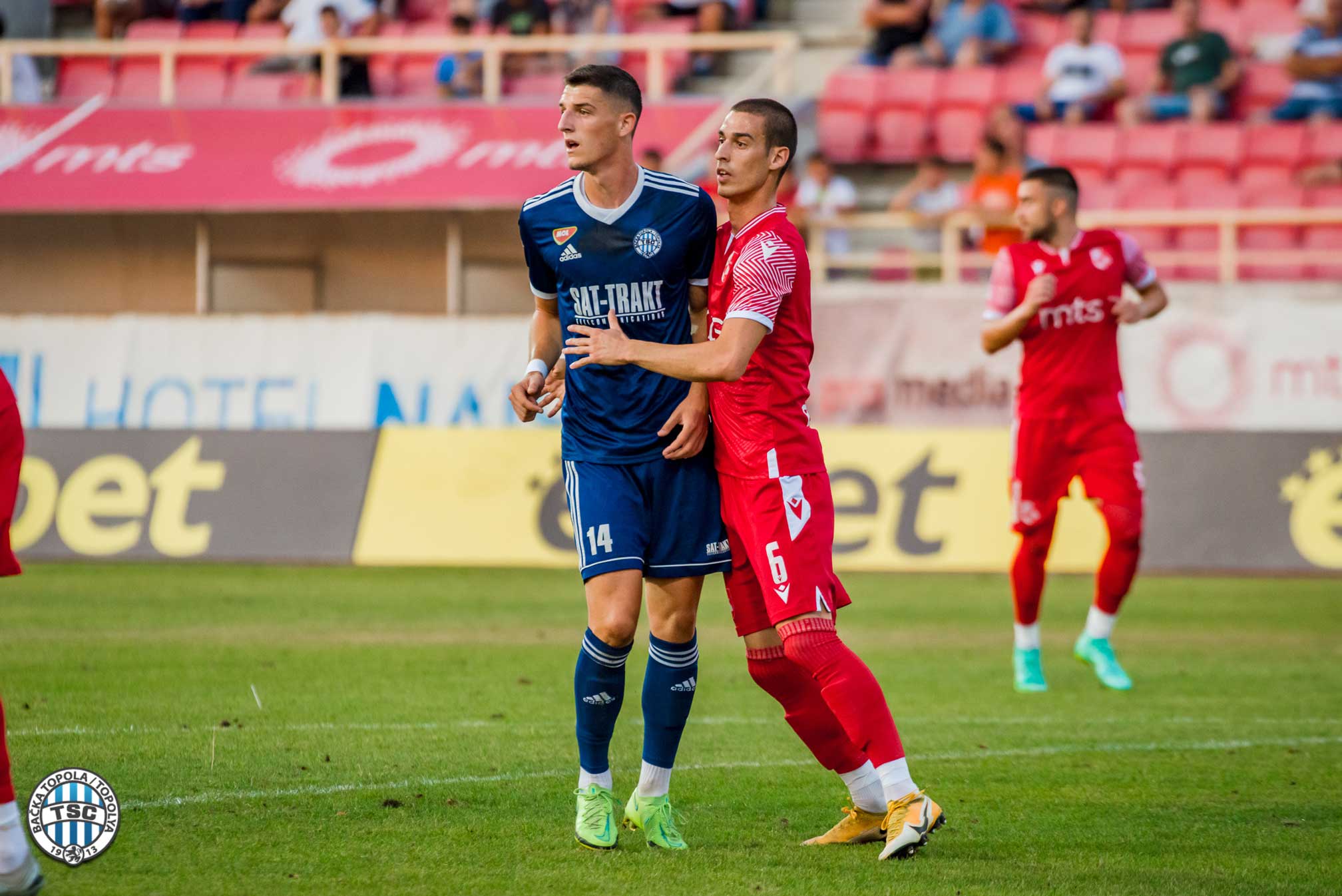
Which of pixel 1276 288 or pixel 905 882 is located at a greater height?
pixel 1276 288

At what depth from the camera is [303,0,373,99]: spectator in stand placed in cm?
2097

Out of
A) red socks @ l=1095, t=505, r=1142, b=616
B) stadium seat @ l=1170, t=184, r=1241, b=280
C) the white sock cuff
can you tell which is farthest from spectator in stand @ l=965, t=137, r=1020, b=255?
the white sock cuff

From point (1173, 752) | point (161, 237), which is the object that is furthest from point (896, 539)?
point (161, 237)

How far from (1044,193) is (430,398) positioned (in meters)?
9.80

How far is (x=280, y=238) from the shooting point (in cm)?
2119

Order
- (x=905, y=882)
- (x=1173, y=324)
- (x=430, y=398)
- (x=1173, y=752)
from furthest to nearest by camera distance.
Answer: (x=430, y=398), (x=1173, y=324), (x=1173, y=752), (x=905, y=882)

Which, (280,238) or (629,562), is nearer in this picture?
(629,562)

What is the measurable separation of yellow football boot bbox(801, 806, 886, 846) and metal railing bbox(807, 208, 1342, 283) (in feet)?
41.3

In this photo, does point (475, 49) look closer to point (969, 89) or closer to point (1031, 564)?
point (969, 89)

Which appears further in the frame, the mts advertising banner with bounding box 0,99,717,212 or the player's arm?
the mts advertising banner with bounding box 0,99,717,212

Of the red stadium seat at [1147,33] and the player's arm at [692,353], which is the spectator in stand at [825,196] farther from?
the player's arm at [692,353]

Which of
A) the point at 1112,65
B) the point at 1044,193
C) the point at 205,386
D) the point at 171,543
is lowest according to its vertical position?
the point at 171,543

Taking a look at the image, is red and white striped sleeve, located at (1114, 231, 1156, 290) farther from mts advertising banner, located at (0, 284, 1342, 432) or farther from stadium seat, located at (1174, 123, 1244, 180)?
stadium seat, located at (1174, 123, 1244, 180)

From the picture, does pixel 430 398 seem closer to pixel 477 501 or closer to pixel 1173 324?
pixel 477 501
